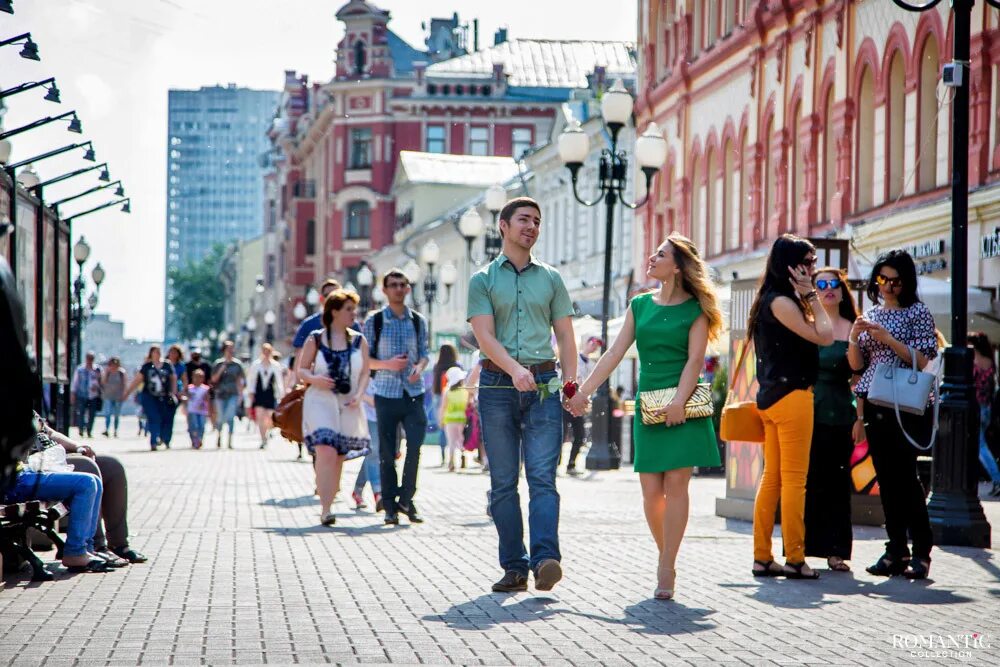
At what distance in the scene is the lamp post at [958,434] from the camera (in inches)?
465

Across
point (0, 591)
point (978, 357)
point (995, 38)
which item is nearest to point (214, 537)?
point (0, 591)

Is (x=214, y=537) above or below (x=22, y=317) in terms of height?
below

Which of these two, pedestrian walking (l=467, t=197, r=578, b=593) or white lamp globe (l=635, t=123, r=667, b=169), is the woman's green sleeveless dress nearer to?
pedestrian walking (l=467, t=197, r=578, b=593)

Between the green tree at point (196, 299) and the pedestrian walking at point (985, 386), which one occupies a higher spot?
the green tree at point (196, 299)

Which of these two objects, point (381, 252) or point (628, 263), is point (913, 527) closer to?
point (628, 263)

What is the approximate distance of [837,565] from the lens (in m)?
10.2

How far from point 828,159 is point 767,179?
11.3 feet

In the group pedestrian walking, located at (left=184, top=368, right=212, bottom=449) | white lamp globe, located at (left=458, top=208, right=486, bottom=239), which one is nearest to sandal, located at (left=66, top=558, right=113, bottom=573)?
pedestrian walking, located at (left=184, top=368, right=212, bottom=449)

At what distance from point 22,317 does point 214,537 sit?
7.43 metres

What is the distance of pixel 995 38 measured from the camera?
24.5 m

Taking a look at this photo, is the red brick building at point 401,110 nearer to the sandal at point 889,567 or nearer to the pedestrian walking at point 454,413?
the pedestrian walking at point 454,413

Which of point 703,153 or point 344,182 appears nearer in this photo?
point 703,153

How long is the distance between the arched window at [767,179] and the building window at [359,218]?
61701 millimetres

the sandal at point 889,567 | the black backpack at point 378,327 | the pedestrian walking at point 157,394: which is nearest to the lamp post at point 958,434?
the sandal at point 889,567
